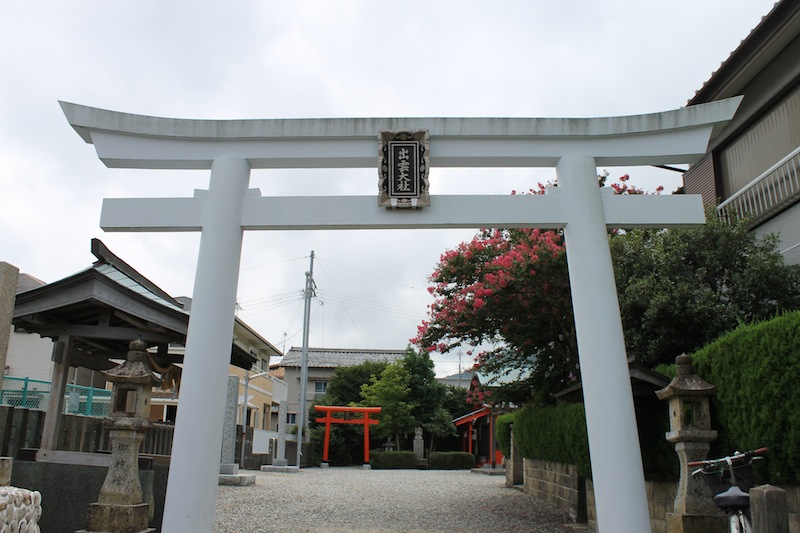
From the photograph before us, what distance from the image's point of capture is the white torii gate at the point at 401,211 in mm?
6016

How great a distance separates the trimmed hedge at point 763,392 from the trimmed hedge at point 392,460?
22596 mm

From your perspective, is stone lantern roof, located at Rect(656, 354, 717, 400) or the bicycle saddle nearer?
the bicycle saddle

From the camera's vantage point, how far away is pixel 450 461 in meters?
28.0

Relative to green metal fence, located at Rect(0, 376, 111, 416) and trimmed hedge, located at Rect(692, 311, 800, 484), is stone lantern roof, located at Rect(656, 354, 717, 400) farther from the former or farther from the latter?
green metal fence, located at Rect(0, 376, 111, 416)

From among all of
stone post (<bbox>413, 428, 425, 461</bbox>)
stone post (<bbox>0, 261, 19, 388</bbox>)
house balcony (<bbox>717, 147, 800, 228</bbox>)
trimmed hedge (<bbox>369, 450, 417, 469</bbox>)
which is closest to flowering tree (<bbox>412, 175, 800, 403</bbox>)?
house balcony (<bbox>717, 147, 800, 228</bbox>)

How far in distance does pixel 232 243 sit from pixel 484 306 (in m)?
5.14

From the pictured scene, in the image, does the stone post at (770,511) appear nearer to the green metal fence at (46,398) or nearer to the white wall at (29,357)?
the green metal fence at (46,398)

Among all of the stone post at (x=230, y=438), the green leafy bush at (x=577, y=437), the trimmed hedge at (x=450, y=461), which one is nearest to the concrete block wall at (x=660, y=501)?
the green leafy bush at (x=577, y=437)

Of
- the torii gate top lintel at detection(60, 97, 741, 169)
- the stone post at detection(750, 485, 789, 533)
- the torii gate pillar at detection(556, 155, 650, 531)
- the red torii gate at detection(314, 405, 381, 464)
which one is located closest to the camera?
the stone post at detection(750, 485, 789, 533)

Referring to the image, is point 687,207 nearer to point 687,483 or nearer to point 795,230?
point 687,483

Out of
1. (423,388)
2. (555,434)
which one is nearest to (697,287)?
(555,434)

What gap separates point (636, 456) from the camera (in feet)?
19.4

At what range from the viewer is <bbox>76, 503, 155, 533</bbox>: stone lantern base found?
6.16m

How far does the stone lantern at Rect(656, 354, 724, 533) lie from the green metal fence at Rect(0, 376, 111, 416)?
833 cm
